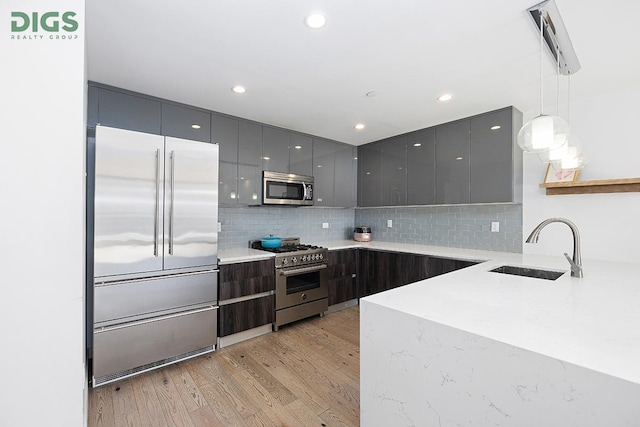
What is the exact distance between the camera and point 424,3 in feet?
4.96

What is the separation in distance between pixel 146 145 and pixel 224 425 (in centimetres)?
205

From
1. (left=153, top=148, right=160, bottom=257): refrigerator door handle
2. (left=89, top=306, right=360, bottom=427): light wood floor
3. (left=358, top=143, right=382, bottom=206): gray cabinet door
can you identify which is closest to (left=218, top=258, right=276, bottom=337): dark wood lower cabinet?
(left=89, top=306, right=360, bottom=427): light wood floor

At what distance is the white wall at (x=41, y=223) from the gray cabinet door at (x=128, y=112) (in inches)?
50.8

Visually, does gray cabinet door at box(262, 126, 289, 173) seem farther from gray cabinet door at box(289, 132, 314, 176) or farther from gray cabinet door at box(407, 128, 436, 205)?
gray cabinet door at box(407, 128, 436, 205)

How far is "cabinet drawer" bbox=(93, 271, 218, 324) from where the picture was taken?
210 centimetres

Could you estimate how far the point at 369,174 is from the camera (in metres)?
4.27

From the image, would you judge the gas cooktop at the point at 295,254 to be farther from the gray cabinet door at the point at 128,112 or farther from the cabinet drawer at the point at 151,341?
the gray cabinet door at the point at 128,112

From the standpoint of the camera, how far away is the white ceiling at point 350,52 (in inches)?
61.4

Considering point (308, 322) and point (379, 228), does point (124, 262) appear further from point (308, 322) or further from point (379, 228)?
point (379, 228)

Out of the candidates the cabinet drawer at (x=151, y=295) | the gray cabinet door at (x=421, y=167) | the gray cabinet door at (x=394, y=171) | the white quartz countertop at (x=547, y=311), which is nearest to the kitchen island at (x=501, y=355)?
the white quartz countertop at (x=547, y=311)

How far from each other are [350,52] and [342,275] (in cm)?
262

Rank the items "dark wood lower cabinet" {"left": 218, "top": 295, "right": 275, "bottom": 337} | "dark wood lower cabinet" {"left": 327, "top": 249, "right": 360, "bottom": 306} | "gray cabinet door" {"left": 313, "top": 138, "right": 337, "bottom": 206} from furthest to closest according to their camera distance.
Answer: "gray cabinet door" {"left": 313, "top": 138, "right": 337, "bottom": 206}
"dark wood lower cabinet" {"left": 327, "top": 249, "right": 360, "bottom": 306}
"dark wood lower cabinet" {"left": 218, "top": 295, "right": 275, "bottom": 337}

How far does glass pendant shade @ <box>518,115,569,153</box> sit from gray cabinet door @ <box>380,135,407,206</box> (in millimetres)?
2281

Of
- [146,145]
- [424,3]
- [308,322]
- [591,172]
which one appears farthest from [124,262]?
[591,172]
